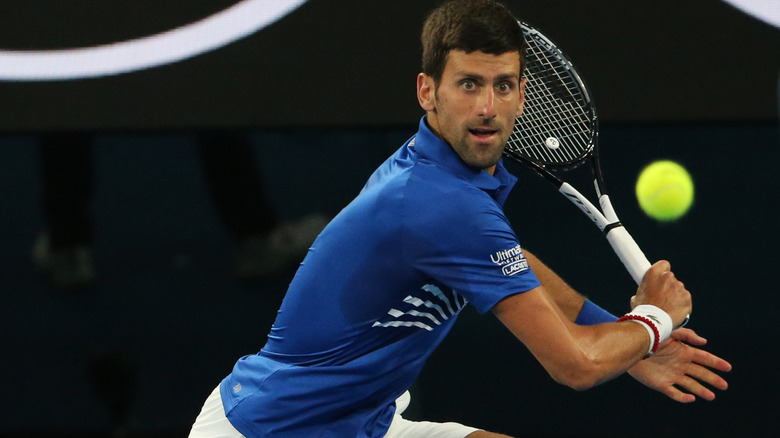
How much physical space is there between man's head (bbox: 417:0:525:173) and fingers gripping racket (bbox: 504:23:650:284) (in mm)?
592

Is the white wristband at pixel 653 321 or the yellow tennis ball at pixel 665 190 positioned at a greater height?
the yellow tennis ball at pixel 665 190

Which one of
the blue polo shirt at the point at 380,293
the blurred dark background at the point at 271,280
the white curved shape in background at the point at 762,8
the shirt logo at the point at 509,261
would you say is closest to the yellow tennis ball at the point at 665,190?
the blurred dark background at the point at 271,280

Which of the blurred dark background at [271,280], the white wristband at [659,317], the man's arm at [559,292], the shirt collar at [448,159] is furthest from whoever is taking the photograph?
the blurred dark background at [271,280]

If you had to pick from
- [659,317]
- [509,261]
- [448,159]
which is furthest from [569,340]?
[448,159]

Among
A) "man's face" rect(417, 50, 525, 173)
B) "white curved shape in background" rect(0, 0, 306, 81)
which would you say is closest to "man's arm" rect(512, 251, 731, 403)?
"man's face" rect(417, 50, 525, 173)

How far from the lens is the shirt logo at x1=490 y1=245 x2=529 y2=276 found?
7.89ft

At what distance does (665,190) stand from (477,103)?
2.18 m

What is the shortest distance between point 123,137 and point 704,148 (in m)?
2.30

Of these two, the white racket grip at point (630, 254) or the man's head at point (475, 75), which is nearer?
the man's head at point (475, 75)

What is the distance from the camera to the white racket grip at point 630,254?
2797 mm

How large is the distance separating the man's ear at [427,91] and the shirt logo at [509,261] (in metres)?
0.40

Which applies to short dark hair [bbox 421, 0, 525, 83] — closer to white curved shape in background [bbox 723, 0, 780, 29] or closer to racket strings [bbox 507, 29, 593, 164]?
racket strings [bbox 507, 29, 593, 164]

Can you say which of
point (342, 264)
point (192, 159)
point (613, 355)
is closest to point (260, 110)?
point (192, 159)

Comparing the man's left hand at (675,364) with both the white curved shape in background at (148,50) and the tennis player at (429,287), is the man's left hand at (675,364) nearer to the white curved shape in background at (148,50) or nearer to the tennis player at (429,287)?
the tennis player at (429,287)
